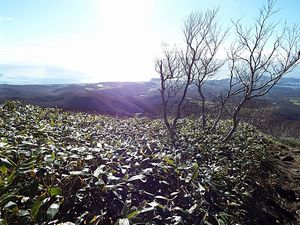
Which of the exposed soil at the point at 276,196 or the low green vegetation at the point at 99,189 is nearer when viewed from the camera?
the low green vegetation at the point at 99,189

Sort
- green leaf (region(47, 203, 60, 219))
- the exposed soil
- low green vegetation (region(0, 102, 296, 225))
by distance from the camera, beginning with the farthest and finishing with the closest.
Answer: the exposed soil < low green vegetation (region(0, 102, 296, 225)) < green leaf (region(47, 203, 60, 219))

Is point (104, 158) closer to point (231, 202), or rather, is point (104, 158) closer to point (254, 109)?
point (231, 202)

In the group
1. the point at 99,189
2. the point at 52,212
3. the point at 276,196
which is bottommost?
the point at 276,196

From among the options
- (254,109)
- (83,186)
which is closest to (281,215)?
(83,186)

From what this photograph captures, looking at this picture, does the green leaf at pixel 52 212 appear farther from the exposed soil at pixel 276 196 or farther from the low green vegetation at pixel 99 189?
the exposed soil at pixel 276 196

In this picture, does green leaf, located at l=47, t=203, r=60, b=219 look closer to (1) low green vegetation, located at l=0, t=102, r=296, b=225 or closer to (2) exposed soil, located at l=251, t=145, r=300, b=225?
(1) low green vegetation, located at l=0, t=102, r=296, b=225

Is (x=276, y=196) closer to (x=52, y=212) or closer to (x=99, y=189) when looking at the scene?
(x=99, y=189)

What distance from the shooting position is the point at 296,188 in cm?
775

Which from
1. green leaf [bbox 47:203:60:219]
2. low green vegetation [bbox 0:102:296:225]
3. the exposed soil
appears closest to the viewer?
green leaf [bbox 47:203:60:219]

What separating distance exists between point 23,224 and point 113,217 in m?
0.82

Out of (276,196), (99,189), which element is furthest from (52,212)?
(276,196)

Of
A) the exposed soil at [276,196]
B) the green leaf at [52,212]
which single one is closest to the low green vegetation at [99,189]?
the green leaf at [52,212]

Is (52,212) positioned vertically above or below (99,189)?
above

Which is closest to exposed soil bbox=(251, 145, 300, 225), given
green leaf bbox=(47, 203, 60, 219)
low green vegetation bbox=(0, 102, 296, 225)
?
low green vegetation bbox=(0, 102, 296, 225)
